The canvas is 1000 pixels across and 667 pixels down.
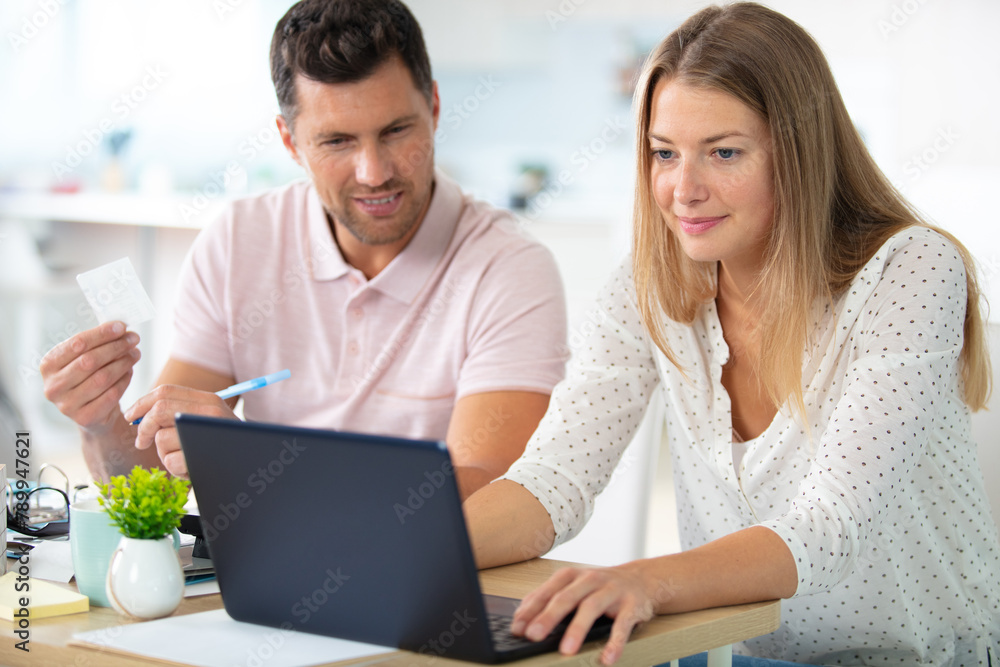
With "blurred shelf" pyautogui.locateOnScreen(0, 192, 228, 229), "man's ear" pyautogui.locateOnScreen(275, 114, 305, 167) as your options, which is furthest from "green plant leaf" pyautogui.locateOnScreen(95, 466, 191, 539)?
"blurred shelf" pyautogui.locateOnScreen(0, 192, 228, 229)

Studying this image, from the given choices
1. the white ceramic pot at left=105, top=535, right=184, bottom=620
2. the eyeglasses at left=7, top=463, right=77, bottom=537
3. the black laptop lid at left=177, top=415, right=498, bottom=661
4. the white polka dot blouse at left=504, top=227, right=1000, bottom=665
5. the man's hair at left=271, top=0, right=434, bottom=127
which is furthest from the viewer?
the man's hair at left=271, top=0, right=434, bottom=127

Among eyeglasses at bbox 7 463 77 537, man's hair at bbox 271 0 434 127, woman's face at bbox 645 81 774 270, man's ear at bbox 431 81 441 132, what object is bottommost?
eyeglasses at bbox 7 463 77 537

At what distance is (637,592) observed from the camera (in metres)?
0.80

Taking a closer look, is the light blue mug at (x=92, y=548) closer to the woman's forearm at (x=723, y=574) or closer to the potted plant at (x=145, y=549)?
the potted plant at (x=145, y=549)

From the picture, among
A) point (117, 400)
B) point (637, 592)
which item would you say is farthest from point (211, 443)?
point (117, 400)

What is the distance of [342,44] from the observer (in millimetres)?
1521

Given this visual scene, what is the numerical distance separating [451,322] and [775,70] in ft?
2.29

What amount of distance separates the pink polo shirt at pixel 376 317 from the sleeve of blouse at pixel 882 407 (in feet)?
2.00

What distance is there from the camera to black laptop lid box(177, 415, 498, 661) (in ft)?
2.20

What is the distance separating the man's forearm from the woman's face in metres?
0.83

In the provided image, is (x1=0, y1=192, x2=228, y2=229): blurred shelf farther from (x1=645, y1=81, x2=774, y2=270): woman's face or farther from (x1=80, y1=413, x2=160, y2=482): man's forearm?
(x1=645, y1=81, x2=774, y2=270): woman's face

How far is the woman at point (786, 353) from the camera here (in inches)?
41.3

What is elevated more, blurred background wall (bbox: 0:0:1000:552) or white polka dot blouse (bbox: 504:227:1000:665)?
blurred background wall (bbox: 0:0:1000:552)

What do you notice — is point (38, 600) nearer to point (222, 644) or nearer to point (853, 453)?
point (222, 644)
